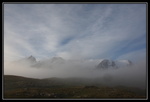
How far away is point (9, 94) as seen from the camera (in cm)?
931

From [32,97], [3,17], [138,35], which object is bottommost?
[32,97]

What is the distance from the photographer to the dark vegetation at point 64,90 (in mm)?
9289

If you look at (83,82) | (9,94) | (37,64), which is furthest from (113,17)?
(9,94)

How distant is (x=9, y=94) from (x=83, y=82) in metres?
2.96

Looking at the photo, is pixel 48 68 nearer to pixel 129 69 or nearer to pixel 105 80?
pixel 105 80

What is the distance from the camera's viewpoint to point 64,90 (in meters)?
9.38

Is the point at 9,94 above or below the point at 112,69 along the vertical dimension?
below

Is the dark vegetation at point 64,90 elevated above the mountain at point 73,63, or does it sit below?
below

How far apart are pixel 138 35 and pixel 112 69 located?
1.70 m

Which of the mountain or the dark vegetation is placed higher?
the mountain

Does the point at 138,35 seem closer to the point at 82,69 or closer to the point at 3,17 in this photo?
the point at 82,69

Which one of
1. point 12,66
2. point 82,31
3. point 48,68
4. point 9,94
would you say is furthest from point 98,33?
point 9,94

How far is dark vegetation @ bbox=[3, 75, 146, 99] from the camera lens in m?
9.29

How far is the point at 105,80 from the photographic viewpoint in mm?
9344
